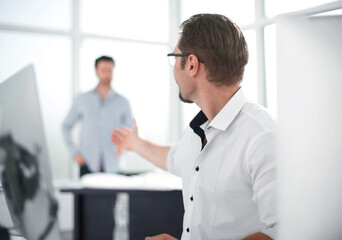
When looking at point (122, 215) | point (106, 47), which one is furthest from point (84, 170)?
point (106, 47)

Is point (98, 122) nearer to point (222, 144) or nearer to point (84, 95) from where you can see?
point (84, 95)

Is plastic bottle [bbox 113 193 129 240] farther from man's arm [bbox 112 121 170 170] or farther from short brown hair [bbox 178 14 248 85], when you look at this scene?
short brown hair [bbox 178 14 248 85]

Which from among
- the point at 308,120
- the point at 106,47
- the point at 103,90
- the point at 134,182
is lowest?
the point at 134,182

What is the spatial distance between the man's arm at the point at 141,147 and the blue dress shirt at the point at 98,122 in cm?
173

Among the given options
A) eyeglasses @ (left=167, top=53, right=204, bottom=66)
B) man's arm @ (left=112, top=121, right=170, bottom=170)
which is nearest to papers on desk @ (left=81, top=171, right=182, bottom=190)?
man's arm @ (left=112, top=121, right=170, bottom=170)

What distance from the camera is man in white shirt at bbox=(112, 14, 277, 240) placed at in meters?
0.92

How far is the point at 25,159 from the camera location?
722 millimetres

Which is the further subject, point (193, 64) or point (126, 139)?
point (126, 139)

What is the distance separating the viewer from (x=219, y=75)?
118cm

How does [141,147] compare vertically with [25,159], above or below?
below

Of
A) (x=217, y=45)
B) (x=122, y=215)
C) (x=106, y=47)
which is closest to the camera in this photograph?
(x=217, y=45)

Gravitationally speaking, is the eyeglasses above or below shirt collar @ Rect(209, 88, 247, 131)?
above

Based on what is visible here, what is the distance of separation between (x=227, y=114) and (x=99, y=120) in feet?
8.65

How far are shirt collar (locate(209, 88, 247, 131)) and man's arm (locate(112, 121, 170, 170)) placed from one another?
1.60 ft
